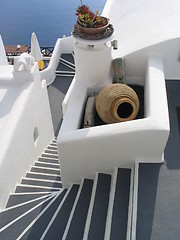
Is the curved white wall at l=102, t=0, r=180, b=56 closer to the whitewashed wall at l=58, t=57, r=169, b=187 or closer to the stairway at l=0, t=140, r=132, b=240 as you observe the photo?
the whitewashed wall at l=58, t=57, r=169, b=187

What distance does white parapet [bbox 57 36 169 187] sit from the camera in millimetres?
5402

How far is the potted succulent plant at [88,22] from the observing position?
6.63 meters

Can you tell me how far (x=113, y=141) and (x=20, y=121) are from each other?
290cm

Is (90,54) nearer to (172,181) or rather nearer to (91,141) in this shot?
(91,141)

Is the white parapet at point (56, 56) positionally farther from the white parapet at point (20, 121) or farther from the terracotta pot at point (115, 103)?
the terracotta pot at point (115, 103)

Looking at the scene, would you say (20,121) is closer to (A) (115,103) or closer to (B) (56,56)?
(A) (115,103)

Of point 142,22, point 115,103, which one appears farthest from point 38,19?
point 115,103

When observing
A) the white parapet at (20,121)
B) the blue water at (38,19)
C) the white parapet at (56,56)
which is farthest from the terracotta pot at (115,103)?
the blue water at (38,19)

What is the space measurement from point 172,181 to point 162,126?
1108mm

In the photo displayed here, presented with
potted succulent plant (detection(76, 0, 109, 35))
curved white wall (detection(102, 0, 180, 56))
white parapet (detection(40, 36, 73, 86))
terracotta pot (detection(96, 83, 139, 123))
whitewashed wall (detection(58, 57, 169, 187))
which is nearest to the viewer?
whitewashed wall (detection(58, 57, 169, 187))

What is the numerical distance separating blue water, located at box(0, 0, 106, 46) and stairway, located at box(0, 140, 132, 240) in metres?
36.6

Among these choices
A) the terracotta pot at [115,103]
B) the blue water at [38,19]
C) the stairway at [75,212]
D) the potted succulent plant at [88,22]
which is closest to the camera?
the stairway at [75,212]

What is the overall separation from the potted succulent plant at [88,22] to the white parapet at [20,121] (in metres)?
2.58

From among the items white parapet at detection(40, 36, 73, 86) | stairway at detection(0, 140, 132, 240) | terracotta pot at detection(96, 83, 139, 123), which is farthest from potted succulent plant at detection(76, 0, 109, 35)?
white parapet at detection(40, 36, 73, 86)
